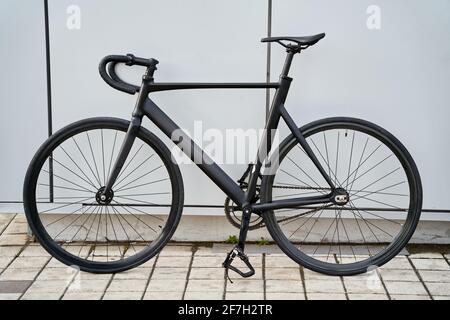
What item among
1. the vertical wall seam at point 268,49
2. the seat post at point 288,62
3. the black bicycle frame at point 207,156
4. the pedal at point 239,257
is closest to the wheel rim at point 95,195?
the black bicycle frame at point 207,156

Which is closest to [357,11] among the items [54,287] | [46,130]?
[46,130]

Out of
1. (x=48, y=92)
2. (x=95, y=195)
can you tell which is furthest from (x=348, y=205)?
(x=48, y=92)

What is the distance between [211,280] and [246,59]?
1.47 meters

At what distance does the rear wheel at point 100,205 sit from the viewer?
225 inches

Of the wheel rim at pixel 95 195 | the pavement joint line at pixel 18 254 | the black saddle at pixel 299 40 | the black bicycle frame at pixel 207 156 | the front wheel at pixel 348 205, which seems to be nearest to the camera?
the black saddle at pixel 299 40

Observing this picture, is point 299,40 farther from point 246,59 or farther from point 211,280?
point 211,280

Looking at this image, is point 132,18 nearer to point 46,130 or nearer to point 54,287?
point 46,130

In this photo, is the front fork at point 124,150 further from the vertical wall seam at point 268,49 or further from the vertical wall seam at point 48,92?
the vertical wall seam at point 268,49

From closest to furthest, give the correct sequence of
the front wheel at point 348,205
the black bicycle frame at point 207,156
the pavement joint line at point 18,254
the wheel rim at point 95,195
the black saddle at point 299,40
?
the black saddle at point 299,40 → the black bicycle frame at point 207,156 → the front wheel at point 348,205 → the pavement joint line at point 18,254 → the wheel rim at point 95,195

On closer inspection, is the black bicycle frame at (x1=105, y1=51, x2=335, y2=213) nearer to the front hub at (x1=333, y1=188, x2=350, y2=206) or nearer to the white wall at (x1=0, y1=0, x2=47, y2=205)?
the front hub at (x1=333, y1=188, x2=350, y2=206)

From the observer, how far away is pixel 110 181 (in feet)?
18.3

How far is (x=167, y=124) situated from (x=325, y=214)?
4.22 ft

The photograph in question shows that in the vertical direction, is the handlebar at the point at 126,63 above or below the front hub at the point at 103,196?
above

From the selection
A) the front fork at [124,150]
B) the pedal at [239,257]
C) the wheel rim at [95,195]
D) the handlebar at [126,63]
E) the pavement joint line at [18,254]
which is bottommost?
the pavement joint line at [18,254]
